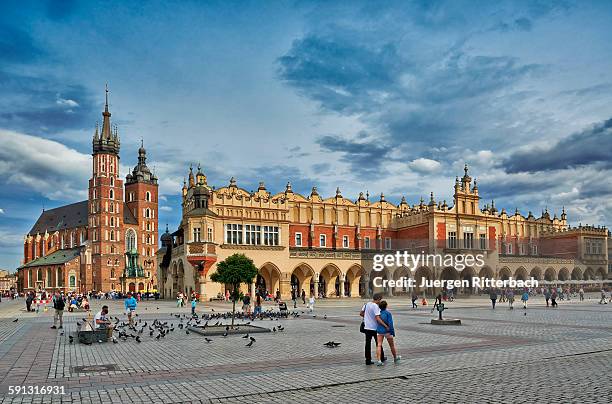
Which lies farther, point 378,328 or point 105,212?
point 105,212

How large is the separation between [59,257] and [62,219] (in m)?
19.8

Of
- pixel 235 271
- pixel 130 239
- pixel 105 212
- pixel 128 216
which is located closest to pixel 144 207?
pixel 128 216

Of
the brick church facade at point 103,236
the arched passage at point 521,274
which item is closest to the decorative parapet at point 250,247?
the arched passage at point 521,274

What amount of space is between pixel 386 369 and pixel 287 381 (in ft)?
8.50

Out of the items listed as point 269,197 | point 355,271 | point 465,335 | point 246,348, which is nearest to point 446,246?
point 355,271

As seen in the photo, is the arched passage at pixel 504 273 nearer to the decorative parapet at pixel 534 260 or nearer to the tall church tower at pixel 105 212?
the decorative parapet at pixel 534 260

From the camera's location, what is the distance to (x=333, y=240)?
219 ft

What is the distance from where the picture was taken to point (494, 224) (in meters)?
72.2

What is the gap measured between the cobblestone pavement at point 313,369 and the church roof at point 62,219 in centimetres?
11954

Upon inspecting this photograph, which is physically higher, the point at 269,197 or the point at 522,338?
the point at 269,197

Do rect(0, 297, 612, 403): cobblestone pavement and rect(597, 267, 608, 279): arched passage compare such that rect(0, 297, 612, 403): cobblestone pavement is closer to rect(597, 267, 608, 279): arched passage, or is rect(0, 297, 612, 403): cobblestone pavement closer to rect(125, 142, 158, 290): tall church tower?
rect(597, 267, 608, 279): arched passage

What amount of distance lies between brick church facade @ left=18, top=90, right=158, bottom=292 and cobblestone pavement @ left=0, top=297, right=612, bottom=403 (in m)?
94.7

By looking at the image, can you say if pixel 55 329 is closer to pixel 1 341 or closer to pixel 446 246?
pixel 1 341

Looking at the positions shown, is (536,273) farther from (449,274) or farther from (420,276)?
(420,276)
